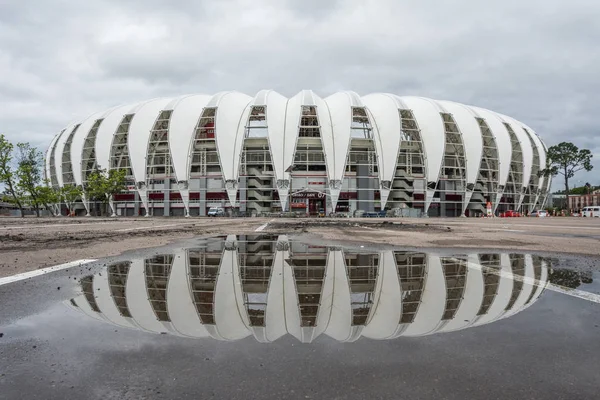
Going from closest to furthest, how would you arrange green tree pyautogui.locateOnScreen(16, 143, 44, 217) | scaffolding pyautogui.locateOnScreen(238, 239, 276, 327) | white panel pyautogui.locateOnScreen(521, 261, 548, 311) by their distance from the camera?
scaffolding pyautogui.locateOnScreen(238, 239, 276, 327) < white panel pyautogui.locateOnScreen(521, 261, 548, 311) < green tree pyautogui.locateOnScreen(16, 143, 44, 217)

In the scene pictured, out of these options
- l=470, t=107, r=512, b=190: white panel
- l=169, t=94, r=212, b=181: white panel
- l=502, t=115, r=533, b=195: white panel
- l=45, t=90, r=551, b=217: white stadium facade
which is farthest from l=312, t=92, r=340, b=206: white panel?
l=502, t=115, r=533, b=195: white panel

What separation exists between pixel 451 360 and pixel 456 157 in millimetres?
67843

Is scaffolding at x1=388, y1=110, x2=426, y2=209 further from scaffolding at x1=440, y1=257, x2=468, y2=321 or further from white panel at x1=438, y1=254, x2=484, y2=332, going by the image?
white panel at x1=438, y1=254, x2=484, y2=332

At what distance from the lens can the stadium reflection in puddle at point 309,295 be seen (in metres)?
2.89

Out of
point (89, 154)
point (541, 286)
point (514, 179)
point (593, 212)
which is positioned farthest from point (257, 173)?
point (593, 212)

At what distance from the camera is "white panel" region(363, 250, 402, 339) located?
2763 mm

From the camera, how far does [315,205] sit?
61.4 meters

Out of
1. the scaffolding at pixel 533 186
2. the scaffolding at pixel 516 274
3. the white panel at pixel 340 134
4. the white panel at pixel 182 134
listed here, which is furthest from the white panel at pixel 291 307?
the scaffolding at pixel 533 186

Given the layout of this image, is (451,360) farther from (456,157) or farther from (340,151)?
(456,157)

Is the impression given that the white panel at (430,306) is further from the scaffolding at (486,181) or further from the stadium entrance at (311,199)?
the scaffolding at (486,181)

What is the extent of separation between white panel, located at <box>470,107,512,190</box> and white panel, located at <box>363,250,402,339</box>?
7068 cm

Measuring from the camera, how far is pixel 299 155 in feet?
202

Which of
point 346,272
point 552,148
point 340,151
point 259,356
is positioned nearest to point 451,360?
point 259,356

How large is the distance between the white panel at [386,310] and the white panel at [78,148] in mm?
75010
